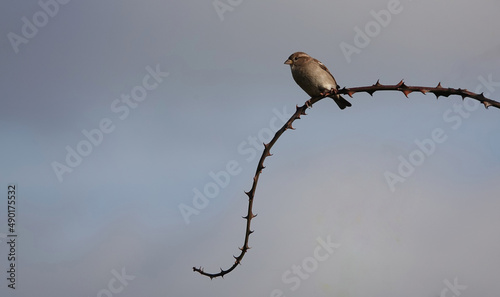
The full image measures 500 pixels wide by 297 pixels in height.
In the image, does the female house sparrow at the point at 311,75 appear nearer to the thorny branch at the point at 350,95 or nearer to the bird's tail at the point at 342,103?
the bird's tail at the point at 342,103

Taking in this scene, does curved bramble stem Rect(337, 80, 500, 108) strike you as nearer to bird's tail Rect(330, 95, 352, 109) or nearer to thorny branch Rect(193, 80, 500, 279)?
thorny branch Rect(193, 80, 500, 279)

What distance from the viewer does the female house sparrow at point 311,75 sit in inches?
389

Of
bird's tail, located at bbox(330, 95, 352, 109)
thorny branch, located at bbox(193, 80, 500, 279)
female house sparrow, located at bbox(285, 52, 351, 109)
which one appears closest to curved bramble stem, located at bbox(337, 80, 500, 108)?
thorny branch, located at bbox(193, 80, 500, 279)

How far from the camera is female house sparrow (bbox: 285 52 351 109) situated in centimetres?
988

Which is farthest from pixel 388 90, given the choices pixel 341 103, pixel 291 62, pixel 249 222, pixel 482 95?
pixel 341 103

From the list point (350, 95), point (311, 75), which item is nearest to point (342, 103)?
point (311, 75)

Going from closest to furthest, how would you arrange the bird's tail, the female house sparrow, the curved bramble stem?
1. the curved bramble stem
2. the female house sparrow
3. the bird's tail

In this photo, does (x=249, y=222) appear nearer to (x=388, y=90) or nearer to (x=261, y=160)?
(x=261, y=160)

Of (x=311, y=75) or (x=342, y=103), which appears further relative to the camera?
(x=342, y=103)

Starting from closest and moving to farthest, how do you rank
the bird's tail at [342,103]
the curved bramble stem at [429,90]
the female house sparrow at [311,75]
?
the curved bramble stem at [429,90] < the female house sparrow at [311,75] < the bird's tail at [342,103]

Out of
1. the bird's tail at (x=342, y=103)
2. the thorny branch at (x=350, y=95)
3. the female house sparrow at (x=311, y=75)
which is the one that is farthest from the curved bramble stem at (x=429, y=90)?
the bird's tail at (x=342, y=103)

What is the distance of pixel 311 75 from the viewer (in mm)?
10047

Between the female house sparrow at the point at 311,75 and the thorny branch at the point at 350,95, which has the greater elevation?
Answer: the female house sparrow at the point at 311,75

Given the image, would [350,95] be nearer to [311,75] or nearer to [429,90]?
[429,90]
